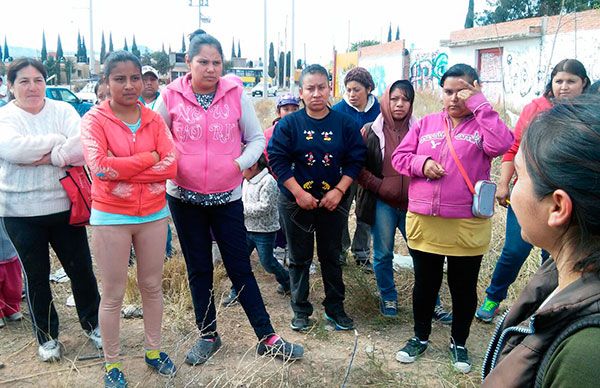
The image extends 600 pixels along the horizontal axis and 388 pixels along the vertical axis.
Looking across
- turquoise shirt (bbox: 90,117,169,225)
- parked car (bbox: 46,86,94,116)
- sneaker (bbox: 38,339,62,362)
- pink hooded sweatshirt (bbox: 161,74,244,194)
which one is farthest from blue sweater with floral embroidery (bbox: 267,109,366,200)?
parked car (bbox: 46,86,94,116)

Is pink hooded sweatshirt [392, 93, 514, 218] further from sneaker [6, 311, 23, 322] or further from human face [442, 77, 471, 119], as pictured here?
sneaker [6, 311, 23, 322]

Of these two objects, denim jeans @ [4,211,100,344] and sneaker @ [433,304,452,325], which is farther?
sneaker @ [433,304,452,325]

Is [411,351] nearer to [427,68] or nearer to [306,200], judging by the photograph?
[306,200]

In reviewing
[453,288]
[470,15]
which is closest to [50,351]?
[453,288]

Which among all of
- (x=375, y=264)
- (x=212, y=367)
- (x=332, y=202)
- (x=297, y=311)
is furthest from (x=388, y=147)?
(x=212, y=367)

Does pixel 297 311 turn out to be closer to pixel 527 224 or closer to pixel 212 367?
pixel 212 367

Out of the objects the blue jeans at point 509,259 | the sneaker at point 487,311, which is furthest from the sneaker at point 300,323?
the blue jeans at point 509,259

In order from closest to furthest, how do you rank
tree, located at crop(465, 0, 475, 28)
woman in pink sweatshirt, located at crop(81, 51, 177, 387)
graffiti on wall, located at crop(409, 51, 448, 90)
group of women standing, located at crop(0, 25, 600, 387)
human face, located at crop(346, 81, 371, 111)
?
woman in pink sweatshirt, located at crop(81, 51, 177, 387), group of women standing, located at crop(0, 25, 600, 387), human face, located at crop(346, 81, 371, 111), graffiti on wall, located at crop(409, 51, 448, 90), tree, located at crop(465, 0, 475, 28)

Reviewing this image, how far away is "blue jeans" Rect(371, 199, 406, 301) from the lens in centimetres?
380

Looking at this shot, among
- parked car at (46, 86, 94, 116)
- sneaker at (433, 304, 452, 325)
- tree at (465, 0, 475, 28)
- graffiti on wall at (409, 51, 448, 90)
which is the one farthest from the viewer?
tree at (465, 0, 475, 28)

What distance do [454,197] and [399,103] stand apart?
0.98 meters

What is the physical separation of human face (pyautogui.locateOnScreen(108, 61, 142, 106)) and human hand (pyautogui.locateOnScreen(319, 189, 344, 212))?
1.37 metres

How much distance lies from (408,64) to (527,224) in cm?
2669

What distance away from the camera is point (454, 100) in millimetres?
3039
